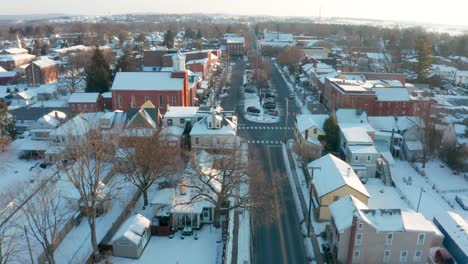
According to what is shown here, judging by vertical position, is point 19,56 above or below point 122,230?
above

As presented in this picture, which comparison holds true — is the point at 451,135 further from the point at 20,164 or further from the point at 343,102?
the point at 20,164

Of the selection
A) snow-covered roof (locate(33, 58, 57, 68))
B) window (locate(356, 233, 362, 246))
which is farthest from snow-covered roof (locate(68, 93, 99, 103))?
window (locate(356, 233, 362, 246))

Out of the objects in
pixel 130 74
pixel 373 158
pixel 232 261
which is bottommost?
pixel 232 261

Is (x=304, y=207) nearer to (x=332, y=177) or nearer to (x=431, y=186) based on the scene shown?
(x=332, y=177)

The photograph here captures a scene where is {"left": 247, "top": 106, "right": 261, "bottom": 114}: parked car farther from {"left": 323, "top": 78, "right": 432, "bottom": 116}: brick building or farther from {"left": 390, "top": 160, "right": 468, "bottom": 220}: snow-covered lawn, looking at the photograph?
{"left": 390, "top": 160, "right": 468, "bottom": 220}: snow-covered lawn

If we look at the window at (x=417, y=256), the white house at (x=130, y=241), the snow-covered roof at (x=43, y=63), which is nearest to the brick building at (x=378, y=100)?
the window at (x=417, y=256)

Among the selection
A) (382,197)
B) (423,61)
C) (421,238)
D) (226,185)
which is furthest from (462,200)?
(423,61)

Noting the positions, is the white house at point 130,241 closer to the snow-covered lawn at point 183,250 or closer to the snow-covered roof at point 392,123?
the snow-covered lawn at point 183,250

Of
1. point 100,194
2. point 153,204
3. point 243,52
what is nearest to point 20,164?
point 100,194
